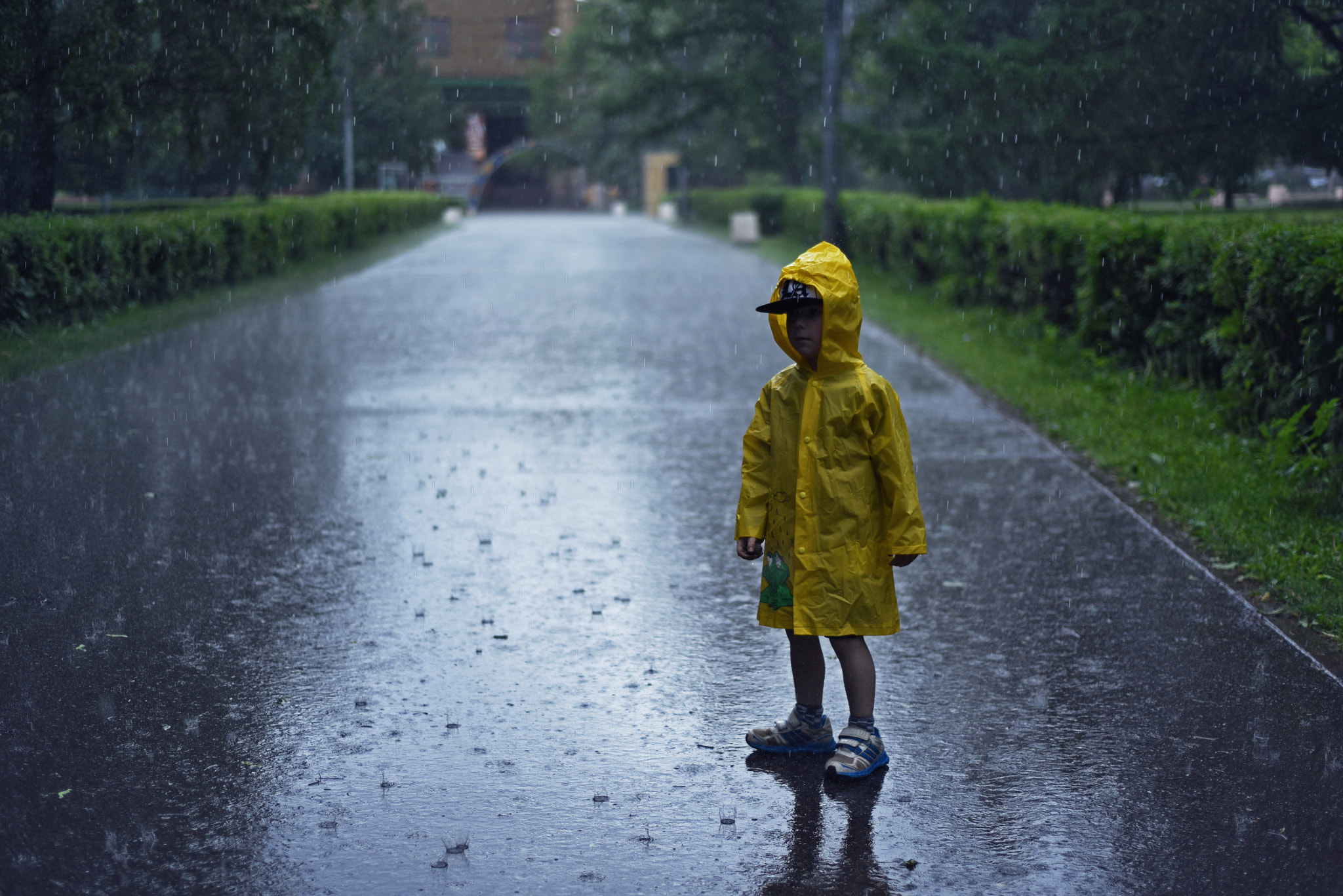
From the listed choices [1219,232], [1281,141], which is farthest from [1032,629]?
[1281,141]

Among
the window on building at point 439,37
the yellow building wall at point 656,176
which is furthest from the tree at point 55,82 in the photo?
the window on building at point 439,37

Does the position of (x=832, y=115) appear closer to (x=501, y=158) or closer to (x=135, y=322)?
(x=135, y=322)

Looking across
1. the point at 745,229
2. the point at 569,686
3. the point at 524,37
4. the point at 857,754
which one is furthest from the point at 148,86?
the point at 524,37

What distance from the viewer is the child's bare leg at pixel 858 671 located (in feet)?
13.5

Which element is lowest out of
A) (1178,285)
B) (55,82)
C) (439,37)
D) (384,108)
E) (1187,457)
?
(1187,457)

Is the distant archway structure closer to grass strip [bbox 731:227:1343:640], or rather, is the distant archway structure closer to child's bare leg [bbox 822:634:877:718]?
grass strip [bbox 731:227:1343:640]

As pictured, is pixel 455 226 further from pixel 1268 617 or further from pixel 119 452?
pixel 1268 617

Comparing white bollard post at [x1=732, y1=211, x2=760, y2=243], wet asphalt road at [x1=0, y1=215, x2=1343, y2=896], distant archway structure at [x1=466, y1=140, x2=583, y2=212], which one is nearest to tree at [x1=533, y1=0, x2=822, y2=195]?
white bollard post at [x1=732, y1=211, x2=760, y2=243]

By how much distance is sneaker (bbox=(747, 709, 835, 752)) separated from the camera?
4.22 metres

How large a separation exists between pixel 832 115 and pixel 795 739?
21.7 meters

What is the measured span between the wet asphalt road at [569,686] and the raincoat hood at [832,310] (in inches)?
45.0

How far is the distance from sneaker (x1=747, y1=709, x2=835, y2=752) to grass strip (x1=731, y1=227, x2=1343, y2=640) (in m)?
2.23

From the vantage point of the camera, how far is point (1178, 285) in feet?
34.7

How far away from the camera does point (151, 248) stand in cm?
1716
